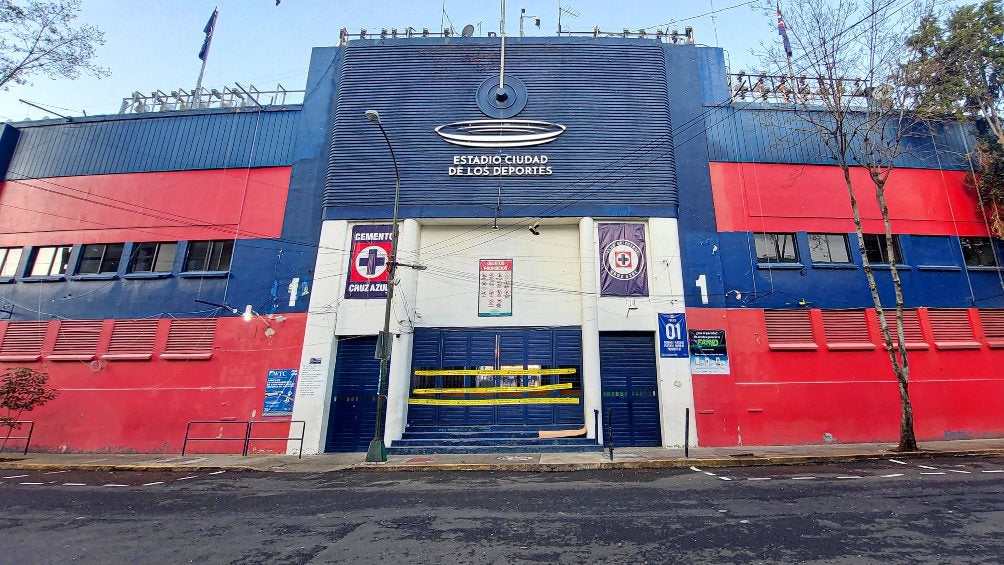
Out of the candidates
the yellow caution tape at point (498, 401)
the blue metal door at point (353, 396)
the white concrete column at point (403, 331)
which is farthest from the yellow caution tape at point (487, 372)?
the blue metal door at point (353, 396)

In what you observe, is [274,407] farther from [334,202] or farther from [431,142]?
[431,142]

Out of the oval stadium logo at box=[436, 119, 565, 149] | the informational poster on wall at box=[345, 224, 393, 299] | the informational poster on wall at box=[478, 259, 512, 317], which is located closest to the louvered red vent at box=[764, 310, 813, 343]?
the informational poster on wall at box=[478, 259, 512, 317]

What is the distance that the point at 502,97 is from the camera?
1827cm

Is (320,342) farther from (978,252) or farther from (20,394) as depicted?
(978,252)

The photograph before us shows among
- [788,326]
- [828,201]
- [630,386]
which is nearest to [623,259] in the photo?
[630,386]

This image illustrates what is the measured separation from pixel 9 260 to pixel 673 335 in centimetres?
2944

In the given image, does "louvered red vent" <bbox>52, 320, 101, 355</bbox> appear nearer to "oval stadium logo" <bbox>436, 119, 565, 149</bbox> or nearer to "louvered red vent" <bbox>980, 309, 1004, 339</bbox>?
"oval stadium logo" <bbox>436, 119, 565, 149</bbox>

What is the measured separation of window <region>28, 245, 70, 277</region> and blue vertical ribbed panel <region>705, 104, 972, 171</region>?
29.0m

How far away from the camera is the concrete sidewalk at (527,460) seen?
11.5 metres

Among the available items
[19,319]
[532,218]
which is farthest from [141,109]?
[532,218]

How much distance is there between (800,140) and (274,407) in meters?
24.3

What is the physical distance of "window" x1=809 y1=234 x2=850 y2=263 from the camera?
54.3 ft

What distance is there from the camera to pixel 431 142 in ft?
58.4

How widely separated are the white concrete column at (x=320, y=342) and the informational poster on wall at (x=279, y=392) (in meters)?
0.30
